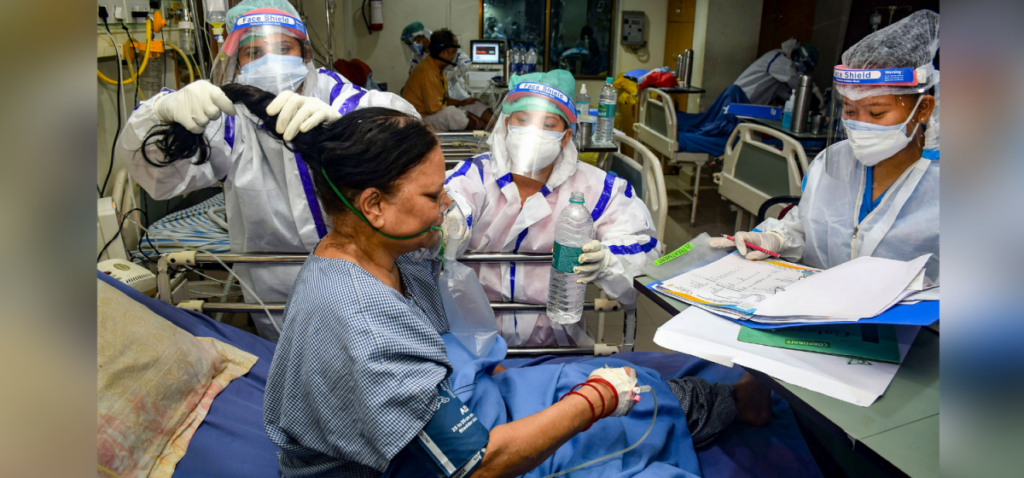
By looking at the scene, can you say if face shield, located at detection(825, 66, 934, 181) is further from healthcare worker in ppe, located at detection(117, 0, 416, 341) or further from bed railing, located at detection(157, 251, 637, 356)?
healthcare worker in ppe, located at detection(117, 0, 416, 341)

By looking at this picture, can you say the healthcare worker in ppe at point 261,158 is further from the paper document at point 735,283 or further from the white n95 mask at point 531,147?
the paper document at point 735,283

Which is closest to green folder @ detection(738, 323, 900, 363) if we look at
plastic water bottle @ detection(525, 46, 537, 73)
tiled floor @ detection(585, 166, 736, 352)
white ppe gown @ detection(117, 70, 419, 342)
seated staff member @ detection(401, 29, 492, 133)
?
white ppe gown @ detection(117, 70, 419, 342)

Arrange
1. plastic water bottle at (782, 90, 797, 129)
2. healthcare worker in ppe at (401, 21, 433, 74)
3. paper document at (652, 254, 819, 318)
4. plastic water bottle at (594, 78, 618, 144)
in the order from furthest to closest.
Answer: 1. healthcare worker in ppe at (401, 21, 433, 74)
2. plastic water bottle at (782, 90, 797, 129)
3. plastic water bottle at (594, 78, 618, 144)
4. paper document at (652, 254, 819, 318)

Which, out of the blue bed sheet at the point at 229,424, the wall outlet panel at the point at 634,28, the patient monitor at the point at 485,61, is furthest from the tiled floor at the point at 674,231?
the patient monitor at the point at 485,61

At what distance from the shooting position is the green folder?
3.91 ft

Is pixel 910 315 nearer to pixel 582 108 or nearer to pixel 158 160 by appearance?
pixel 158 160

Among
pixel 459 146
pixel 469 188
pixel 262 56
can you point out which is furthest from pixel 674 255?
pixel 459 146

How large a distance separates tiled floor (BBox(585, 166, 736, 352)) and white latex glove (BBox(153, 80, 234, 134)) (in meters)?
1.99

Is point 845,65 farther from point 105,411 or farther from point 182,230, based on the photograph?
point 182,230

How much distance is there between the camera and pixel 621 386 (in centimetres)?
136

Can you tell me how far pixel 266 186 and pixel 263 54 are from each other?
1.60 feet

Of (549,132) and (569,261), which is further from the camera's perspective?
(549,132)
